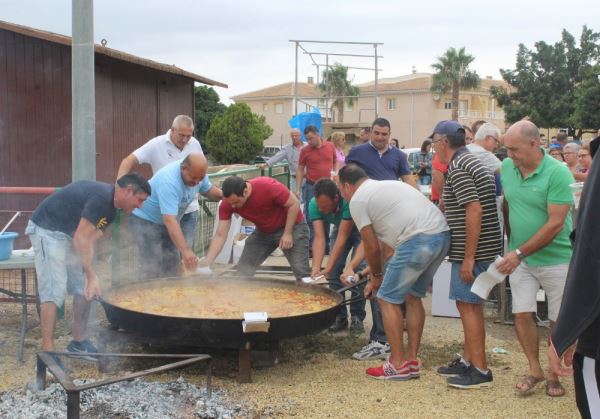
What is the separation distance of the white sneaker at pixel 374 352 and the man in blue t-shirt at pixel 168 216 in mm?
1668

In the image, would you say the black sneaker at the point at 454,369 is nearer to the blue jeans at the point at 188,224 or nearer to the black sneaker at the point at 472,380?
the black sneaker at the point at 472,380

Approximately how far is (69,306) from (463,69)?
55.4 metres

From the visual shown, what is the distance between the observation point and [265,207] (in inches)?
255

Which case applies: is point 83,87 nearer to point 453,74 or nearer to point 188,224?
point 188,224

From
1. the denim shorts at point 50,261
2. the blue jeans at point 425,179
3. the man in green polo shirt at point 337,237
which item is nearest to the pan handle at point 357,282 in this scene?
the man in green polo shirt at point 337,237

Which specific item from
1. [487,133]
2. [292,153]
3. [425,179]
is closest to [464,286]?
[487,133]

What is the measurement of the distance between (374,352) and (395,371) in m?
0.57

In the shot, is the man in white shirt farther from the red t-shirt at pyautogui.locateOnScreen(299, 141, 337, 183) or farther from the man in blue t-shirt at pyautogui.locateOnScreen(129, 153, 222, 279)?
the red t-shirt at pyautogui.locateOnScreen(299, 141, 337, 183)

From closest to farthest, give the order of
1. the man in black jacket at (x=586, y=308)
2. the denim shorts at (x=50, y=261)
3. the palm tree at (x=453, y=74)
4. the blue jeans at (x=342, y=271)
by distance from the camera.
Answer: the man in black jacket at (x=586, y=308), the denim shorts at (x=50, y=261), the blue jeans at (x=342, y=271), the palm tree at (x=453, y=74)

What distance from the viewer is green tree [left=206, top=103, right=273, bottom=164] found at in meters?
35.5

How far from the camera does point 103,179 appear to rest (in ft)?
36.0

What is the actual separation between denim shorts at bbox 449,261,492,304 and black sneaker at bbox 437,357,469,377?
62 centimetres

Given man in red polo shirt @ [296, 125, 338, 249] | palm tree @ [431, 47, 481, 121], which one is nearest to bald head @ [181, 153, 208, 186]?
man in red polo shirt @ [296, 125, 338, 249]

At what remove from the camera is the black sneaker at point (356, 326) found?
663 centimetres
